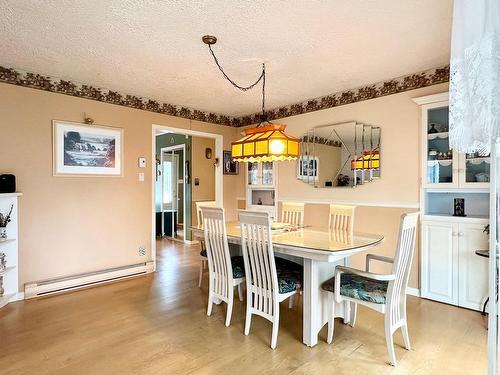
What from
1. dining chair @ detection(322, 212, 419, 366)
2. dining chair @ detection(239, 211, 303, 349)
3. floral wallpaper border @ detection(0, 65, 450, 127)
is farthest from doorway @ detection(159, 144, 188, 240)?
dining chair @ detection(322, 212, 419, 366)

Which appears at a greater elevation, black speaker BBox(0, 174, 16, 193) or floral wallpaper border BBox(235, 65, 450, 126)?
floral wallpaper border BBox(235, 65, 450, 126)

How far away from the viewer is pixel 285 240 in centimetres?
248

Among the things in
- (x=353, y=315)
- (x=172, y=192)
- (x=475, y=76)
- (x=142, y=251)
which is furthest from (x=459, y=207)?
(x=172, y=192)

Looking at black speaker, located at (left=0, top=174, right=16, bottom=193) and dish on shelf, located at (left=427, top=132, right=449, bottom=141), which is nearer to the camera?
black speaker, located at (left=0, top=174, right=16, bottom=193)

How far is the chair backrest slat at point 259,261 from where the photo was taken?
2277 millimetres

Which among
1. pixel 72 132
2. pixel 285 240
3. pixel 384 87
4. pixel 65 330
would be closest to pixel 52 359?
pixel 65 330

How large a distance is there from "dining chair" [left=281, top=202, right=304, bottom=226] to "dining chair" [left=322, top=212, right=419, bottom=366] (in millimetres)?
1335

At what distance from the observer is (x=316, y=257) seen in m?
2.17

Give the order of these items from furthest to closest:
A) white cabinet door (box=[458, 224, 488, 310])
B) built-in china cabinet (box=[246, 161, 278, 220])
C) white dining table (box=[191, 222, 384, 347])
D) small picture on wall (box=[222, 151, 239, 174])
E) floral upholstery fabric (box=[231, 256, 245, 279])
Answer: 1. small picture on wall (box=[222, 151, 239, 174])
2. built-in china cabinet (box=[246, 161, 278, 220])
3. white cabinet door (box=[458, 224, 488, 310])
4. floral upholstery fabric (box=[231, 256, 245, 279])
5. white dining table (box=[191, 222, 384, 347])

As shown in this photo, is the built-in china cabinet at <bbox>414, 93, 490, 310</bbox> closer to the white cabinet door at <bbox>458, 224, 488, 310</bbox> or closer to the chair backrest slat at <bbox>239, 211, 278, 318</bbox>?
the white cabinet door at <bbox>458, 224, 488, 310</bbox>

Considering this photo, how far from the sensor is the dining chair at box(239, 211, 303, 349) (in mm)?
2283

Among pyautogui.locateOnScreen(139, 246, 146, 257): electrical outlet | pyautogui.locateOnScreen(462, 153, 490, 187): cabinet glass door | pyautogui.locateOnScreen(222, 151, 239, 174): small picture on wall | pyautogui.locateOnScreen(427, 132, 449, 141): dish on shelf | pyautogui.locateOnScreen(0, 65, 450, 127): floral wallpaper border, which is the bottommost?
pyautogui.locateOnScreen(139, 246, 146, 257): electrical outlet

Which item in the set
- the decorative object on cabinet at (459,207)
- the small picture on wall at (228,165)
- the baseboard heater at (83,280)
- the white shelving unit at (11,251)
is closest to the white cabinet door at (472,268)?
the decorative object on cabinet at (459,207)

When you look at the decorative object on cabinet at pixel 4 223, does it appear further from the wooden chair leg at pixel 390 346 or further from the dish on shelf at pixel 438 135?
the dish on shelf at pixel 438 135
